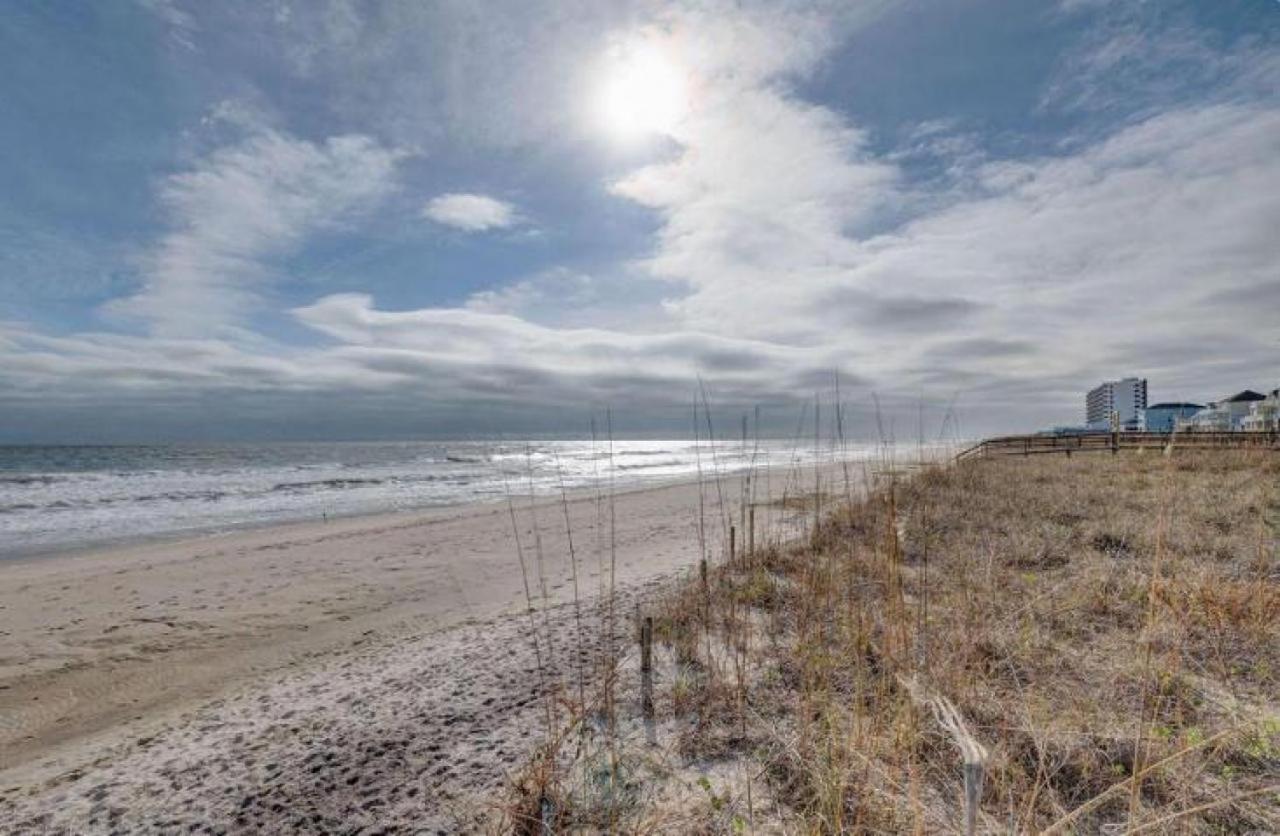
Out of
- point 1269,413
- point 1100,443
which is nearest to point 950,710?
point 1269,413

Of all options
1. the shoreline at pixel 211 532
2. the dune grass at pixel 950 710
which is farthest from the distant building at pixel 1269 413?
the shoreline at pixel 211 532

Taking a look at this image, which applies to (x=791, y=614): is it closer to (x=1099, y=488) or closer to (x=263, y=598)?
(x=263, y=598)

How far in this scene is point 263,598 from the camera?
863 centimetres

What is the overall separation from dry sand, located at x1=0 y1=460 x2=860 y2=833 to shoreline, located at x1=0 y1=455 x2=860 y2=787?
37 mm

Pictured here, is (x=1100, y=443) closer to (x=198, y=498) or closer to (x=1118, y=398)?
(x=1118, y=398)

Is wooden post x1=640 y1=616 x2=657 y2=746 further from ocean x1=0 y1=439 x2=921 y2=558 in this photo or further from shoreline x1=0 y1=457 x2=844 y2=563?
shoreline x1=0 y1=457 x2=844 y2=563

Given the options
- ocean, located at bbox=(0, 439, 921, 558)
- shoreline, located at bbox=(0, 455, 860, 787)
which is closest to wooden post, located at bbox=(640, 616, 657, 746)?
shoreline, located at bbox=(0, 455, 860, 787)

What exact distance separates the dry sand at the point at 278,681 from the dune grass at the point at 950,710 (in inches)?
33.7

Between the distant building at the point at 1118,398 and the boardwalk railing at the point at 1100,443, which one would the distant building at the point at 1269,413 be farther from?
the distant building at the point at 1118,398

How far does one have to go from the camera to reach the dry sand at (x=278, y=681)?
130 inches

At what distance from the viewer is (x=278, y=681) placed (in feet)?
17.6

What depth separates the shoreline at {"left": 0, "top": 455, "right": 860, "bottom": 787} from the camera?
5266mm

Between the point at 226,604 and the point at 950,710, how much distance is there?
10019 millimetres

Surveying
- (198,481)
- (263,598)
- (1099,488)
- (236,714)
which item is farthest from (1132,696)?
(198,481)
